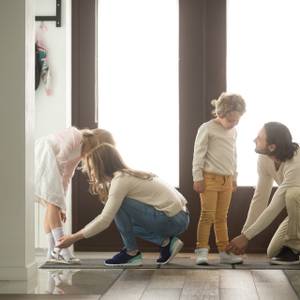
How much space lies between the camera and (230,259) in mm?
3965

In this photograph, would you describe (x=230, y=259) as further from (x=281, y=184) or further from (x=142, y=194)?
(x=142, y=194)

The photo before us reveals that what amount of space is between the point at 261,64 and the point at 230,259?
55.9 inches

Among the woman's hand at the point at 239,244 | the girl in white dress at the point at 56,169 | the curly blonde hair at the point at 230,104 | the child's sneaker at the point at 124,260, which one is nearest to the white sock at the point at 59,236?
the girl in white dress at the point at 56,169

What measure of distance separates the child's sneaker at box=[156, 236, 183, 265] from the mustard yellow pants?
145 millimetres

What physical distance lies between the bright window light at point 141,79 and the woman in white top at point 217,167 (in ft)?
2.36

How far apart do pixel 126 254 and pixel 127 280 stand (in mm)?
556

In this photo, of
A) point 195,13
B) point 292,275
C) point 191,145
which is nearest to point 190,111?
point 191,145

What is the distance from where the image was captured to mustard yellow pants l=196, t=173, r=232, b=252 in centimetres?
404

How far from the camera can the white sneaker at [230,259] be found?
12.9 feet

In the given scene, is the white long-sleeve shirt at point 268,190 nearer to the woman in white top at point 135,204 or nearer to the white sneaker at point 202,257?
the white sneaker at point 202,257

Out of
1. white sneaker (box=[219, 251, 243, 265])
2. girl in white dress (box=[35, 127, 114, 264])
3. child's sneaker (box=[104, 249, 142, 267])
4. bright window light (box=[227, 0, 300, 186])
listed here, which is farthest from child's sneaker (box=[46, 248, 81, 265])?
bright window light (box=[227, 0, 300, 186])

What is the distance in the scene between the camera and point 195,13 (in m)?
4.80
